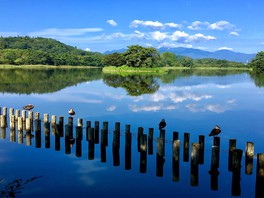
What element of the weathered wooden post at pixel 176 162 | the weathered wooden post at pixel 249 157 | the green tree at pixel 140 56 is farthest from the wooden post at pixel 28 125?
the green tree at pixel 140 56

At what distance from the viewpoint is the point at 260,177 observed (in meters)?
12.7

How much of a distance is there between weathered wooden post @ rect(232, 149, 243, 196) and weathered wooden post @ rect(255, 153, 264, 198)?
0.66m

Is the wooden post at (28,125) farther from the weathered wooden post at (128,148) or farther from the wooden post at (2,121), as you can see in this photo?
the weathered wooden post at (128,148)

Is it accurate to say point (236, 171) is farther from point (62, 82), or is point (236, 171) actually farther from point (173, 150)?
point (62, 82)

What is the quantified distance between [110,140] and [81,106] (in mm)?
15511

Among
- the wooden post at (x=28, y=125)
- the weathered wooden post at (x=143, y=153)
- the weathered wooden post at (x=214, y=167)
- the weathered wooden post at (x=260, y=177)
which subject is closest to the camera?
the weathered wooden post at (x=260, y=177)

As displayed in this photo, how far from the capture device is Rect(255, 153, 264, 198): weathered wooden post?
12.6 metres

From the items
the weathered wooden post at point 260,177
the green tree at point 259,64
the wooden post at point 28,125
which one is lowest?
the weathered wooden post at point 260,177

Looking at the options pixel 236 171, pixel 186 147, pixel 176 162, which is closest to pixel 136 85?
pixel 186 147

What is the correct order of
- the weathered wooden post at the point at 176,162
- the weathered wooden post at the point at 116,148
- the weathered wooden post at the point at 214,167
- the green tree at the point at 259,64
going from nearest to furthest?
1. the weathered wooden post at the point at 214,167
2. the weathered wooden post at the point at 176,162
3. the weathered wooden post at the point at 116,148
4. the green tree at the point at 259,64

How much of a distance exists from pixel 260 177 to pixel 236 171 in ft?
3.01

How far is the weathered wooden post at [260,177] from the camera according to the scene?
1257 cm

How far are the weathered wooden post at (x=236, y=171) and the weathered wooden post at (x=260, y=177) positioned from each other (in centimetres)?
66

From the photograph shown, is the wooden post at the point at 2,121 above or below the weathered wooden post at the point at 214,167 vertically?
above
